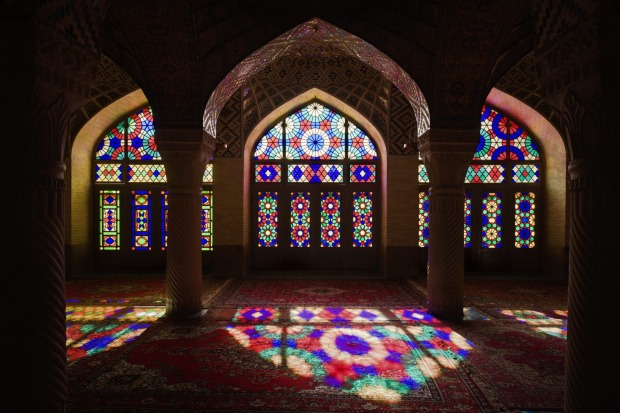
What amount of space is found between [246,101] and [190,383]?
754 centimetres

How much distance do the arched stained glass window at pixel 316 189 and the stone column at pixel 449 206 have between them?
4.68m

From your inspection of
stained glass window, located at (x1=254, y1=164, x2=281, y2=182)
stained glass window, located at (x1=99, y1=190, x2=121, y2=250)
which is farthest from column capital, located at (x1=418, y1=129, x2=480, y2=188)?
stained glass window, located at (x1=99, y1=190, x2=121, y2=250)

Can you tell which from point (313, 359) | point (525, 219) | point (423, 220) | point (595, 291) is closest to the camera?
point (595, 291)

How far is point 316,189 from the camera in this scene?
37.6 ft

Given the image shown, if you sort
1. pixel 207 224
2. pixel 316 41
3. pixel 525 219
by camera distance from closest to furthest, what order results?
pixel 316 41
pixel 207 224
pixel 525 219

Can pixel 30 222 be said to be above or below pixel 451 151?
below

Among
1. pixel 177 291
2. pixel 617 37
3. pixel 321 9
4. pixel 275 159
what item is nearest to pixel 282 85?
pixel 275 159

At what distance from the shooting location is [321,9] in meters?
6.68

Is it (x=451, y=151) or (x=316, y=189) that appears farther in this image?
(x=316, y=189)

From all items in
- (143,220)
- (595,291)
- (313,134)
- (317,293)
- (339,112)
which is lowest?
(317,293)

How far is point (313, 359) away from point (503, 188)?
329 inches

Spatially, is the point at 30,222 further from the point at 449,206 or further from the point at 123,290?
the point at 123,290

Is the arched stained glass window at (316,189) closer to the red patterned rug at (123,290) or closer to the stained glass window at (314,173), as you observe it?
the stained glass window at (314,173)

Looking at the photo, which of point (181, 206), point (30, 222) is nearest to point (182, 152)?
point (181, 206)
